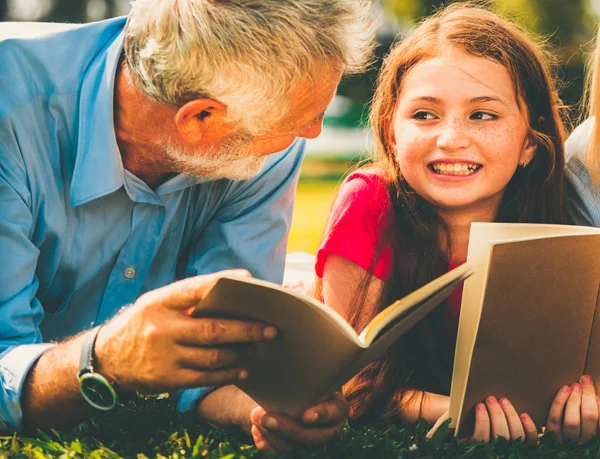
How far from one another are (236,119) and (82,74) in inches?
21.5

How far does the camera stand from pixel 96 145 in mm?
2660

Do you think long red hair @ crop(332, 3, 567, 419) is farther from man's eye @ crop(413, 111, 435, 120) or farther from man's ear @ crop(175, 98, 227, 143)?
man's ear @ crop(175, 98, 227, 143)

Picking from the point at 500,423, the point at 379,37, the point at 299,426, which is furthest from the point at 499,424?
the point at 379,37

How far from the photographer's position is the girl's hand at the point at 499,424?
250 cm

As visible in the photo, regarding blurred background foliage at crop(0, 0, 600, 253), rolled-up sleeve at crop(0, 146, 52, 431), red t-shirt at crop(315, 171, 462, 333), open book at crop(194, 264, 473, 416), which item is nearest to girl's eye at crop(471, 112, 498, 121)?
red t-shirt at crop(315, 171, 462, 333)

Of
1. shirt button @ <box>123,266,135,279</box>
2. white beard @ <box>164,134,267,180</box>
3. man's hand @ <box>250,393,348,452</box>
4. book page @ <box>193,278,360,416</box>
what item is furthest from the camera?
shirt button @ <box>123,266,135,279</box>

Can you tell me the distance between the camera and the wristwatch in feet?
6.89

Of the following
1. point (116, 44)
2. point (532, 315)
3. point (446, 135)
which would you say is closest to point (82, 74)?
point (116, 44)

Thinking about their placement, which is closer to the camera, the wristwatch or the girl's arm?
the wristwatch

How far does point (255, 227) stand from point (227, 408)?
28.9 inches

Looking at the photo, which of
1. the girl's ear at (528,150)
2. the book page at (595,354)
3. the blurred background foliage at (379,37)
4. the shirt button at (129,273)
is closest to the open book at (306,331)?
the book page at (595,354)

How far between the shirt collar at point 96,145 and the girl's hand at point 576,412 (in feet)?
5.18

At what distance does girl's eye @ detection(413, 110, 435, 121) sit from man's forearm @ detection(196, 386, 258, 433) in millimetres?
1203

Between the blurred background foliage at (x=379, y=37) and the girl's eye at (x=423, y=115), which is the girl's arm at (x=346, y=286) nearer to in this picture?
the girl's eye at (x=423, y=115)
